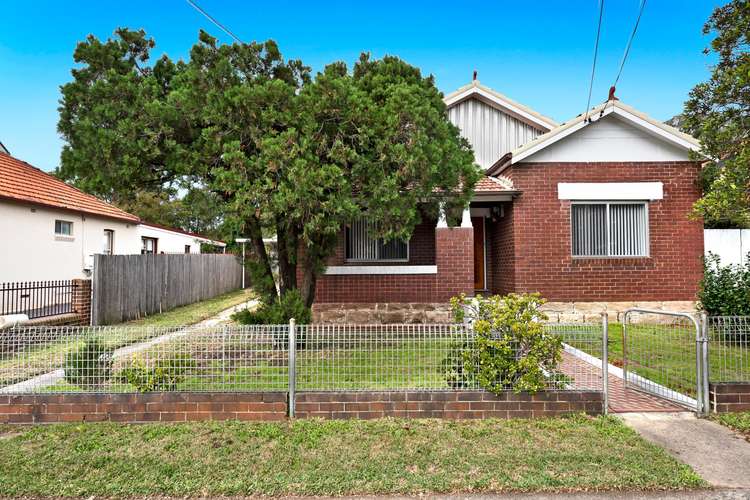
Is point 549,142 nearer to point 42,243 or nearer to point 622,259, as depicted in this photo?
point 622,259

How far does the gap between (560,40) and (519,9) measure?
179 centimetres

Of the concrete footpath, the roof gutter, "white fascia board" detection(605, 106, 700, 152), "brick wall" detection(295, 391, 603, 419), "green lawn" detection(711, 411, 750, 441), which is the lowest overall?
the concrete footpath

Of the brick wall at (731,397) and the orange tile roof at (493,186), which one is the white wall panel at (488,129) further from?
the brick wall at (731,397)

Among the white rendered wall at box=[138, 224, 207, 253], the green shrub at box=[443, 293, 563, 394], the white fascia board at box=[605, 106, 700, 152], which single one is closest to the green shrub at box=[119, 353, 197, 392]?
the green shrub at box=[443, 293, 563, 394]

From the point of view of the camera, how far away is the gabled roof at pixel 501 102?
49.2 feet

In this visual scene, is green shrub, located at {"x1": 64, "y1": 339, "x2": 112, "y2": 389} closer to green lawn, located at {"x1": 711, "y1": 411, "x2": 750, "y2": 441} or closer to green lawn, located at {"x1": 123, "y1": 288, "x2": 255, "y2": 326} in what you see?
green lawn, located at {"x1": 711, "y1": 411, "x2": 750, "y2": 441}

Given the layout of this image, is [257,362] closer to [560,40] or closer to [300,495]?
[300,495]

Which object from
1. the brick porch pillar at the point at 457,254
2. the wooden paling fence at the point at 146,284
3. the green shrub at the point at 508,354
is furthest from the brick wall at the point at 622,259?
the wooden paling fence at the point at 146,284

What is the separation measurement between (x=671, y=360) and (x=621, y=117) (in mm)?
7589

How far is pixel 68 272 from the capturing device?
15.4m

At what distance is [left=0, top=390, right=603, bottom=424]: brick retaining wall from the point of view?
4848 millimetres

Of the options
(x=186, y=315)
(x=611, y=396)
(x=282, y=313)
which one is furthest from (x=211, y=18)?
(x=611, y=396)

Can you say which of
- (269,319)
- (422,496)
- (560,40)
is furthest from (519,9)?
(422,496)

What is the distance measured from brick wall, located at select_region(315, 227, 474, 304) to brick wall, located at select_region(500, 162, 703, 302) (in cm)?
133
